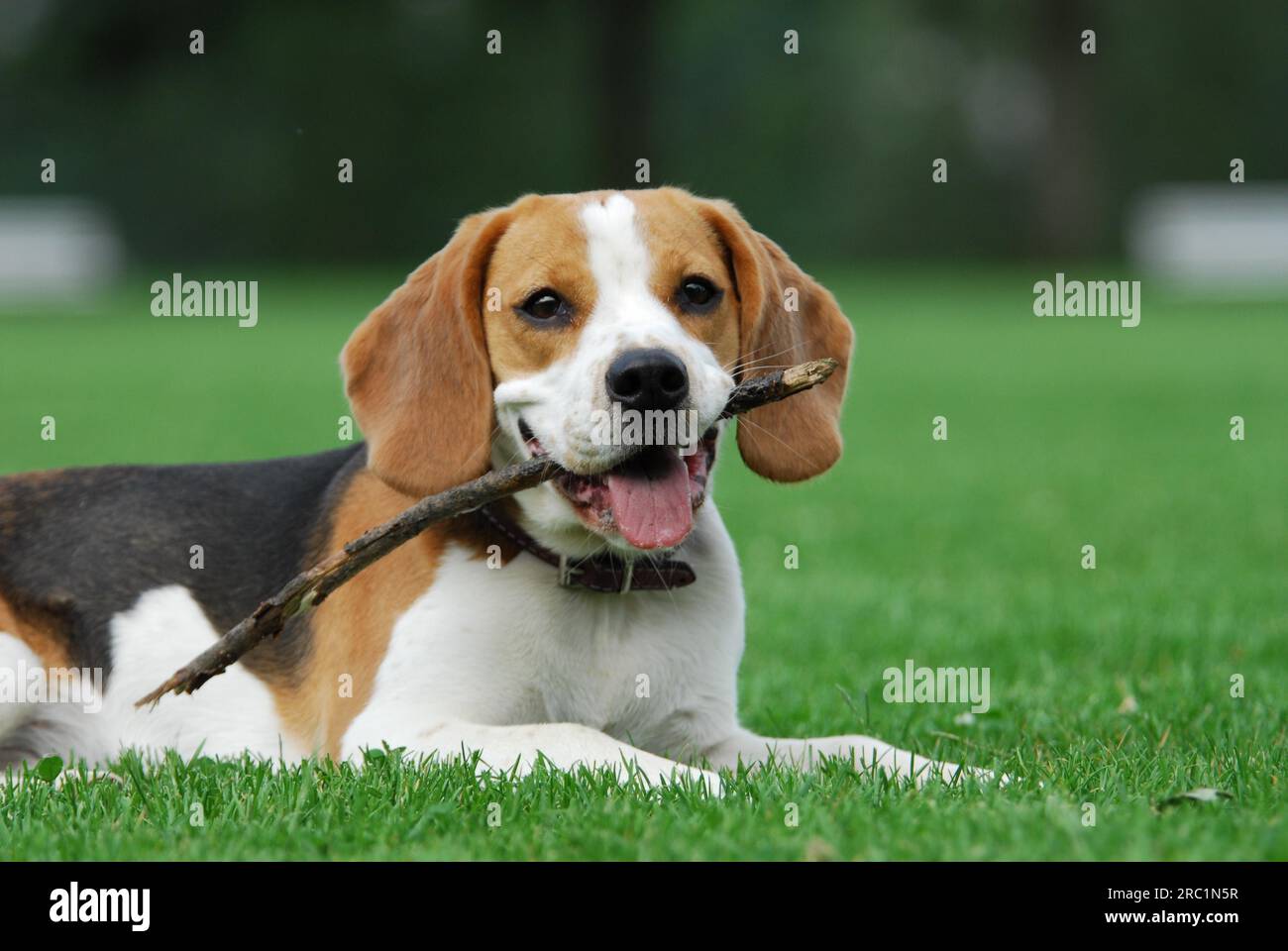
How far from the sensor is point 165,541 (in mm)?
5715

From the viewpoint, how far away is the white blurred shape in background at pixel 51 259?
40375mm

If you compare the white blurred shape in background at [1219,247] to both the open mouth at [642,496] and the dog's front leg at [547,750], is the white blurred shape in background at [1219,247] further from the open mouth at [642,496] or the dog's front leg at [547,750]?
the dog's front leg at [547,750]

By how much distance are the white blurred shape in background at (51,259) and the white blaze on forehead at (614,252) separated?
36447mm

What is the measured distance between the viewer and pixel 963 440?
15672 millimetres

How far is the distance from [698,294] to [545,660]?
1.11 metres

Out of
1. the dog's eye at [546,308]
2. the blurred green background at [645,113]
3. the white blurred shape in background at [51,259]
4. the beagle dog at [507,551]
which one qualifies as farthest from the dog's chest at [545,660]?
the blurred green background at [645,113]

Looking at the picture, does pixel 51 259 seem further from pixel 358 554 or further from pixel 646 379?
pixel 646 379

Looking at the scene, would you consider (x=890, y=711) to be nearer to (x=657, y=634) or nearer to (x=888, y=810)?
(x=657, y=634)

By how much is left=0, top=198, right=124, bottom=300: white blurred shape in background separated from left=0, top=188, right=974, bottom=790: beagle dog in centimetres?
3557

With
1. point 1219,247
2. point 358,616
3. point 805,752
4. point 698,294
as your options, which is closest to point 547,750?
point 358,616

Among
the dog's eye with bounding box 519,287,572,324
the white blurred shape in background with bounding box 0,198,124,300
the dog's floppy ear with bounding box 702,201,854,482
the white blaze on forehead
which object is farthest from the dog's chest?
the white blurred shape in background with bounding box 0,198,124,300

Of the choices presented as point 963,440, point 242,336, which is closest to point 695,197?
point 963,440

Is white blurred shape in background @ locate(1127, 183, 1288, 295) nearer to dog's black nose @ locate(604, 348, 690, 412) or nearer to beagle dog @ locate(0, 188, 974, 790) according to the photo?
beagle dog @ locate(0, 188, 974, 790)

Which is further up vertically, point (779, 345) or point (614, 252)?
point (614, 252)
